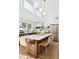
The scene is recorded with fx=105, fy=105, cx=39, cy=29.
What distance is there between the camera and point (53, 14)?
28.8ft
